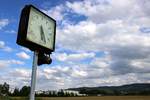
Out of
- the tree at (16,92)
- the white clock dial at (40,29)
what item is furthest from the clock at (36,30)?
the tree at (16,92)

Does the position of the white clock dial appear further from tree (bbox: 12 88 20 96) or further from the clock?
tree (bbox: 12 88 20 96)

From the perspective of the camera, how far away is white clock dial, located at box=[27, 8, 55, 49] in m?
6.27

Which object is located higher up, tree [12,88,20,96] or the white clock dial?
tree [12,88,20,96]

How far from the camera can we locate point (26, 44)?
243 inches

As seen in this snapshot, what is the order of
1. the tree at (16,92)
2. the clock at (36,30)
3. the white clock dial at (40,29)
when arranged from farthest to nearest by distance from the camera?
the tree at (16,92), the white clock dial at (40,29), the clock at (36,30)

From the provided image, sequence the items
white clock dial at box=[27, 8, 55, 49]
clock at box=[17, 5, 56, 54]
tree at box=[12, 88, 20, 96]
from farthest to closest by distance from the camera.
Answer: tree at box=[12, 88, 20, 96]
white clock dial at box=[27, 8, 55, 49]
clock at box=[17, 5, 56, 54]

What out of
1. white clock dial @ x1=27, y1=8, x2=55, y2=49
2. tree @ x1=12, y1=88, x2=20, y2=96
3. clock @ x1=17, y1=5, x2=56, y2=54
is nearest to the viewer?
clock @ x1=17, y1=5, x2=56, y2=54

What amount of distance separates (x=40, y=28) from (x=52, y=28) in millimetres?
571

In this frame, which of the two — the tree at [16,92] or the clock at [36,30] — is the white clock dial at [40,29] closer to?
the clock at [36,30]

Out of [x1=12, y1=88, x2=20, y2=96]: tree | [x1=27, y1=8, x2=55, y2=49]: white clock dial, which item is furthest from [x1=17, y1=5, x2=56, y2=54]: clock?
[x1=12, y1=88, x2=20, y2=96]: tree

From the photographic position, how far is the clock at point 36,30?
601 centimetres

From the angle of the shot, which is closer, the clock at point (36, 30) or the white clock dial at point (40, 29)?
the clock at point (36, 30)

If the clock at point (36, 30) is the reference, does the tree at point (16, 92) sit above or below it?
above

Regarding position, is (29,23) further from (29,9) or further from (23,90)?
(23,90)
